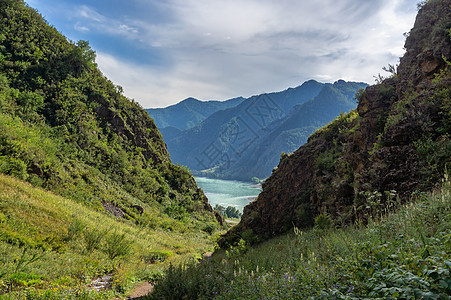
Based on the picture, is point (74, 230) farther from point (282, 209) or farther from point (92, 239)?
point (282, 209)

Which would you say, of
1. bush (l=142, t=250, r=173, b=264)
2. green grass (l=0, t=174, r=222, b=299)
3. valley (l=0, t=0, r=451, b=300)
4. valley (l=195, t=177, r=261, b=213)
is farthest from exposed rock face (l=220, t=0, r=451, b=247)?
valley (l=195, t=177, r=261, b=213)

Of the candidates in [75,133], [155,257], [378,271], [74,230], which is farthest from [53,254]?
[75,133]

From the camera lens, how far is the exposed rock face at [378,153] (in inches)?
247

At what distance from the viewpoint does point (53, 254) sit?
902 cm

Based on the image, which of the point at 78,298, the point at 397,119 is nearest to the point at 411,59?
the point at 397,119

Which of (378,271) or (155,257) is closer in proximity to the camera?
(378,271)

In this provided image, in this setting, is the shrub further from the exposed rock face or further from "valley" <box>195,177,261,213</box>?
"valley" <box>195,177,261,213</box>

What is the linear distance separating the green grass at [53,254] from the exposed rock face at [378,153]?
7.07 m

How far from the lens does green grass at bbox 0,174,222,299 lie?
6.09 m

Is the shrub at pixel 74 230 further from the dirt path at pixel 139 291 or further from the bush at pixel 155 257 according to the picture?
the dirt path at pixel 139 291

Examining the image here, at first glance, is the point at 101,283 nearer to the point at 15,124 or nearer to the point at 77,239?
the point at 77,239

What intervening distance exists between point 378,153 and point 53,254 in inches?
477

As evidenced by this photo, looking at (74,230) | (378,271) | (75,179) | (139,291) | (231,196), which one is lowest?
(231,196)

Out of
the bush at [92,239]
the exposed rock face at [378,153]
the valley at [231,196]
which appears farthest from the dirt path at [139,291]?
the valley at [231,196]
